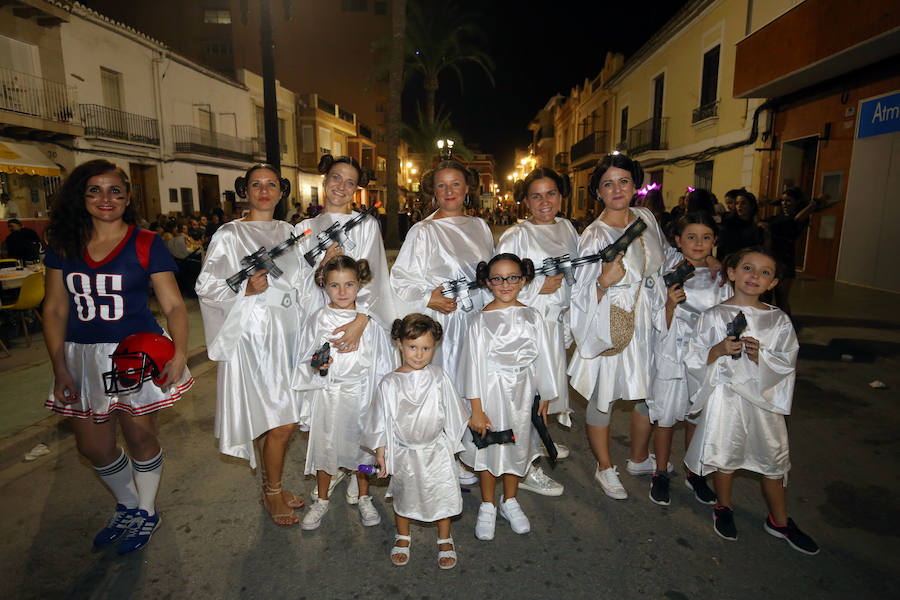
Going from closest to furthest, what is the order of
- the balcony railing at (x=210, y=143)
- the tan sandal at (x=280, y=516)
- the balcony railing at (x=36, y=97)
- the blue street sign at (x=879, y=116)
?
the tan sandal at (x=280, y=516)
the blue street sign at (x=879, y=116)
the balcony railing at (x=36, y=97)
the balcony railing at (x=210, y=143)

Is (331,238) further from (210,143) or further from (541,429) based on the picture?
(210,143)

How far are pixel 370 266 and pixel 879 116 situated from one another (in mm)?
10400

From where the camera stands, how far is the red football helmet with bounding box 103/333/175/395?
95.7 inches

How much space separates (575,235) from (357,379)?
5.37 feet

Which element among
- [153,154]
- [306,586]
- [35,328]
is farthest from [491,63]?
[306,586]

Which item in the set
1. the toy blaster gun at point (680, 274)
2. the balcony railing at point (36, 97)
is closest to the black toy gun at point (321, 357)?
the toy blaster gun at point (680, 274)

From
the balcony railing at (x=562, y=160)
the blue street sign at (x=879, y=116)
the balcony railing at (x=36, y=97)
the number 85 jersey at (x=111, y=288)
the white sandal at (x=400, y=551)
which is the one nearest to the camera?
the number 85 jersey at (x=111, y=288)

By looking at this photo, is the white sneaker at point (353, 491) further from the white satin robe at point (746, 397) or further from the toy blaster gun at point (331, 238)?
the white satin robe at point (746, 397)

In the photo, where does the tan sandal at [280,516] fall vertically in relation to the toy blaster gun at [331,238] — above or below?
below

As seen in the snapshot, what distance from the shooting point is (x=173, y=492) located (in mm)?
3359

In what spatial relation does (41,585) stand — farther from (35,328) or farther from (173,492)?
(35,328)

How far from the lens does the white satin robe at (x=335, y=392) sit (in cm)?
287

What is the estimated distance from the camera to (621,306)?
10.0 ft

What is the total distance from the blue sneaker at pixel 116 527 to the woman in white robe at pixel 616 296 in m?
2.72
